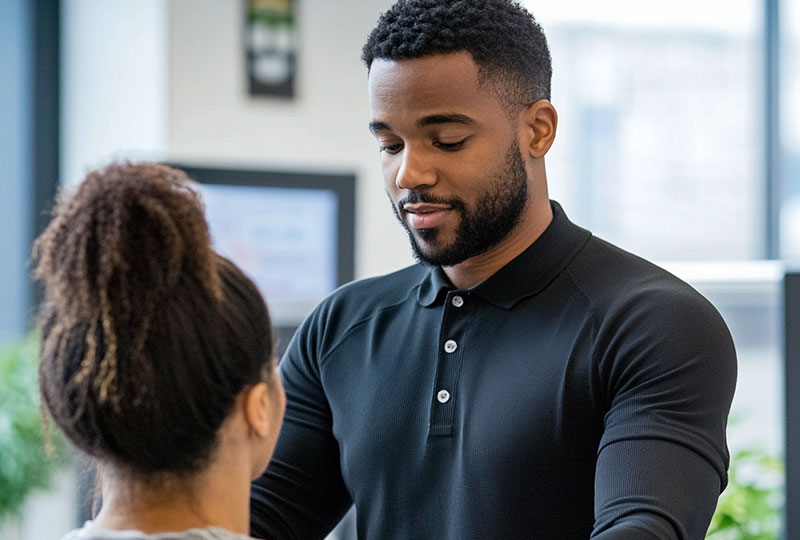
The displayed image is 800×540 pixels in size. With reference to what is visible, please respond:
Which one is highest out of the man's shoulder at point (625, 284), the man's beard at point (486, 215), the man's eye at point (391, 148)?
the man's eye at point (391, 148)

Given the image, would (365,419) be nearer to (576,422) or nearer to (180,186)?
(576,422)

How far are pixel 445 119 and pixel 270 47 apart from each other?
2.09m

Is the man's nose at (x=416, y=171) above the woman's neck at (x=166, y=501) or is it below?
above

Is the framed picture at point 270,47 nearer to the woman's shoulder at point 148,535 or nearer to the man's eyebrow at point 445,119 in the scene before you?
the man's eyebrow at point 445,119

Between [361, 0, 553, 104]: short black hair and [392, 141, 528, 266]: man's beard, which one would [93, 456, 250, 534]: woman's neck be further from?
[361, 0, 553, 104]: short black hair

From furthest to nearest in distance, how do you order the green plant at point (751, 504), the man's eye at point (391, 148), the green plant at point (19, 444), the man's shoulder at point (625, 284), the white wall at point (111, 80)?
the white wall at point (111, 80)
the green plant at point (19, 444)
the green plant at point (751, 504)
the man's eye at point (391, 148)
the man's shoulder at point (625, 284)

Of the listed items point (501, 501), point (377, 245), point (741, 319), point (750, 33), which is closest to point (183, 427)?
point (501, 501)

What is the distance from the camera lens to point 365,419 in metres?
1.45

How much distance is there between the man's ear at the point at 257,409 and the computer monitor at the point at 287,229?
2.09 meters

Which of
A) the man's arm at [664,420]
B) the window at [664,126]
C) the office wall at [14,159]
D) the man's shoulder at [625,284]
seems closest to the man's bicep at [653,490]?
the man's arm at [664,420]

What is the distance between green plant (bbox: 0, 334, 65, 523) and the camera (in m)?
3.14

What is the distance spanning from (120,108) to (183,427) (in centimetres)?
267

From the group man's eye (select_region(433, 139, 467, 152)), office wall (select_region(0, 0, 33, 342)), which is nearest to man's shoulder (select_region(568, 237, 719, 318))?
man's eye (select_region(433, 139, 467, 152))

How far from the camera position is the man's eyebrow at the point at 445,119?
134 centimetres
